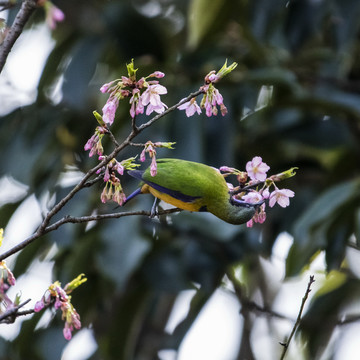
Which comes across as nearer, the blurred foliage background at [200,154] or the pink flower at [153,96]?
the pink flower at [153,96]

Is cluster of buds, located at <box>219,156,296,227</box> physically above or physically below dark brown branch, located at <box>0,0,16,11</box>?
below

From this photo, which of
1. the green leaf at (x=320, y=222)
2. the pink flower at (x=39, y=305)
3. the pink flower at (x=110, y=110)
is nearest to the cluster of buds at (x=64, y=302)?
the pink flower at (x=39, y=305)

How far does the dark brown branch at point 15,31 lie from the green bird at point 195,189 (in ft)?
1.45

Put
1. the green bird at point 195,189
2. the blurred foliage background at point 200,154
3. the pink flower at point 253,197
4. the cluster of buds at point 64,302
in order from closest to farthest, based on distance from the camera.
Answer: the cluster of buds at point 64,302 → the pink flower at point 253,197 → the green bird at point 195,189 → the blurred foliage background at point 200,154

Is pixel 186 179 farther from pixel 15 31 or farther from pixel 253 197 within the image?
pixel 15 31

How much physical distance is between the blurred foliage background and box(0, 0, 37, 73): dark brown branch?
4.77 feet

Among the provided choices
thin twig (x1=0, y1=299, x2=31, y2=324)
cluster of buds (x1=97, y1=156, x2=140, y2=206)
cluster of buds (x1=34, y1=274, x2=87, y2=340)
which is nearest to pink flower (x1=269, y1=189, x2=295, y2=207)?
cluster of buds (x1=97, y1=156, x2=140, y2=206)

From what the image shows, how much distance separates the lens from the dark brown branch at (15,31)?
5.09 feet

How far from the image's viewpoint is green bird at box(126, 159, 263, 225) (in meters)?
1.74

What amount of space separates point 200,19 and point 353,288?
1.63m

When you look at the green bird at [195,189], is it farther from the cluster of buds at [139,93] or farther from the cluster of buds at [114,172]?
the cluster of buds at [139,93]

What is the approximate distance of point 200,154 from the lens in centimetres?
299

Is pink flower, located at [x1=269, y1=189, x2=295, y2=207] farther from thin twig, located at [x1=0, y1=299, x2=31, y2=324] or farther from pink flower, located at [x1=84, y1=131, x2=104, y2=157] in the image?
thin twig, located at [x1=0, y1=299, x2=31, y2=324]

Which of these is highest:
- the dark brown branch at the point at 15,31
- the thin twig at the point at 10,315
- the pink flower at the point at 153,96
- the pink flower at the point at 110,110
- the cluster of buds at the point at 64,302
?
the dark brown branch at the point at 15,31
